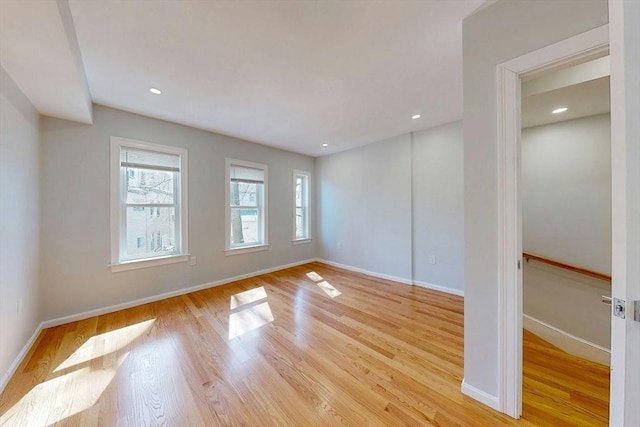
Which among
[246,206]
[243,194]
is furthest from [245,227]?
[243,194]

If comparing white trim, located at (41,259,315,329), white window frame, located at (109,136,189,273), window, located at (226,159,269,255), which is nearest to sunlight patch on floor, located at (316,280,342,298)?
white trim, located at (41,259,315,329)

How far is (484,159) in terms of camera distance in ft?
4.65

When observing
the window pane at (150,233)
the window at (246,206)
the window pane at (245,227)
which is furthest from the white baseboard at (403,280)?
the window pane at (150,233)

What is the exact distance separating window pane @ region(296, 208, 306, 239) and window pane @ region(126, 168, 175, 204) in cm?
255

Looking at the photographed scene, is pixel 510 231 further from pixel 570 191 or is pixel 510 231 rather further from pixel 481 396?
pixel 570 191

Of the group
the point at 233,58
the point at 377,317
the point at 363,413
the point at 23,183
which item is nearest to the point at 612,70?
the point at 363,413

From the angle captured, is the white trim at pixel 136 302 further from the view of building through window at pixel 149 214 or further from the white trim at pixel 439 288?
the white trim at pixel 439 288

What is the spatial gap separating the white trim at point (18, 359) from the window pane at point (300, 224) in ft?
12.5

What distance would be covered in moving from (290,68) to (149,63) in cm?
120

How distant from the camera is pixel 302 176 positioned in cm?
527

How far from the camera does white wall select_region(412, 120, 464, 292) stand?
3324 millimetres

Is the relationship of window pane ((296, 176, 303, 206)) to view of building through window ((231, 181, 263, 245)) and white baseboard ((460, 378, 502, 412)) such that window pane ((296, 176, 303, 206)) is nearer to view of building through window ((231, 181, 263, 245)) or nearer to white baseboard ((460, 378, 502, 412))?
view of building through window ((231, 181, 263, 245))

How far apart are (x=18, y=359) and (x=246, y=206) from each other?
295 centimetres

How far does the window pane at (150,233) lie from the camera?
3006mm
